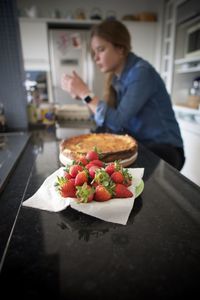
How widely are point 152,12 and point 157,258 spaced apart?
3396mm

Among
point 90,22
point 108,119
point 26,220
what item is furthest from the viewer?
point 90,22

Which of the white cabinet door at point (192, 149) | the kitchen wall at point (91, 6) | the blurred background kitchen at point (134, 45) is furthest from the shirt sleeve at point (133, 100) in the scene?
the kitchen wall at point (91, 6)

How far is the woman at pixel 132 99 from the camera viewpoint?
1008 mm

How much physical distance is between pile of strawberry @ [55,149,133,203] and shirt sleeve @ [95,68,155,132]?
1.61ft

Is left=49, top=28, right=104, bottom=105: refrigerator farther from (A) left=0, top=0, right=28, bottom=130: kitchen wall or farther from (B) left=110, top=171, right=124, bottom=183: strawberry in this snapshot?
(B) left=110, top=171, right=124, bottom=183: strawberry

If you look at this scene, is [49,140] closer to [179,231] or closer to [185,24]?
[179,231]

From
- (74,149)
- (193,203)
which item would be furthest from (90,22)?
(193,203)

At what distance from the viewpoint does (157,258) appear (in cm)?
37

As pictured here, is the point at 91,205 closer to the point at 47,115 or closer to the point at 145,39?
the point at 47,115

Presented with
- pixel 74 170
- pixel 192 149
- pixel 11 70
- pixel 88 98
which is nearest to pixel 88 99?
pixel 88 98

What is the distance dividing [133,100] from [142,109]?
12 centimetres

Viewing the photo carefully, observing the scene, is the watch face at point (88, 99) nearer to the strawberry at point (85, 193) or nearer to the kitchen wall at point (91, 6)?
the strawberry at point (85, 193)

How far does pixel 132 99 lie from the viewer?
0.99 meters

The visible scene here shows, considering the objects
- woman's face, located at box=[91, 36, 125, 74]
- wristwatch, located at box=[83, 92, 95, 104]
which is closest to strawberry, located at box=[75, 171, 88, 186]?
wristwatch, located at box=[83, 92, 95, 104]
